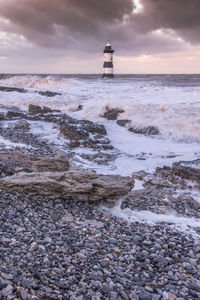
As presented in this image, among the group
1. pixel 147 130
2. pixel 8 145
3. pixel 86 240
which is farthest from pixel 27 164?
pixel 147 130

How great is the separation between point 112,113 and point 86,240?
14.4 meters

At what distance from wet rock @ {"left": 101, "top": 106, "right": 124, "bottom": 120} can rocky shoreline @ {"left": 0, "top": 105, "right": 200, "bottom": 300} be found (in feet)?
34.7

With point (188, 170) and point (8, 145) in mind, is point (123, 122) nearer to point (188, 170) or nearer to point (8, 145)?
point (8, 145)

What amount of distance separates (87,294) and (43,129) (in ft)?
38.7

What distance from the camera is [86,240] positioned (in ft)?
13.5

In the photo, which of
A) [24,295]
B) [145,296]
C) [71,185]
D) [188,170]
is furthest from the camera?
[188,170]

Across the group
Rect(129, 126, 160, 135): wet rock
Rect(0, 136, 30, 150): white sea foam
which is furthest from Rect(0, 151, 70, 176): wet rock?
Rect(129, 126, 160, 135): wet rock

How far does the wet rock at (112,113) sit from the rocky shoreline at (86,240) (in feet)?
34.7

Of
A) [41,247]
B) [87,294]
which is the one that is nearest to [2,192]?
[41,247]

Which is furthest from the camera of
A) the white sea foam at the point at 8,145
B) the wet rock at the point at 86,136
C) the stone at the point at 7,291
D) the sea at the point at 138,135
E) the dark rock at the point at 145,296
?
the wet rock at the point at 86,136

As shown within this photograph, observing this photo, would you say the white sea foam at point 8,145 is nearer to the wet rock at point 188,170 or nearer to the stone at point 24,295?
the wet rock at point 188,170

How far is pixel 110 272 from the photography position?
344 cm

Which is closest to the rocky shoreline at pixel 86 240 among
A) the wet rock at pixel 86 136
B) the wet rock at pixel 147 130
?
the wet rock at pixel 86 136

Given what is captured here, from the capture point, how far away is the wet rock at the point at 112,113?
58.0 ft
